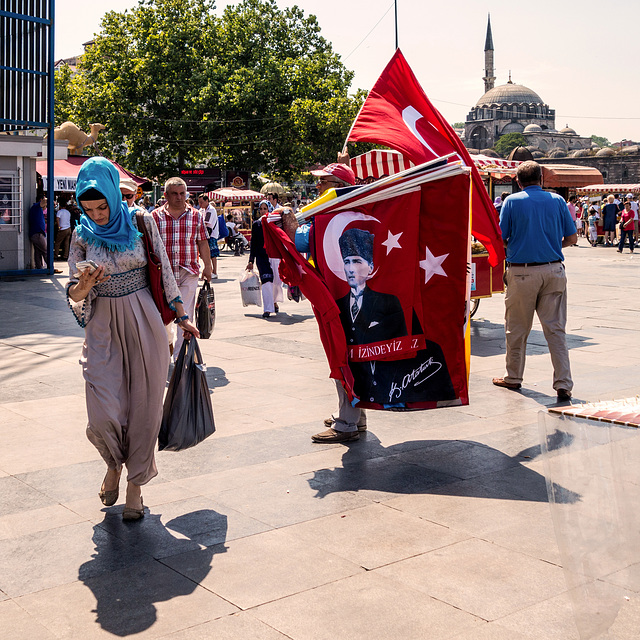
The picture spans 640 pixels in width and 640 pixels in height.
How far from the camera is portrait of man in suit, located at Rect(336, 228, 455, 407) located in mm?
5395

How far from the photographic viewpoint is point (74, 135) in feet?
94.4

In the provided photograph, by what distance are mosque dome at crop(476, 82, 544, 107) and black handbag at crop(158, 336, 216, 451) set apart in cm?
15986

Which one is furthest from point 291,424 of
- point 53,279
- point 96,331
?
point 53,279

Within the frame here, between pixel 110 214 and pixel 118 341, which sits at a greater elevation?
pixel 110 214

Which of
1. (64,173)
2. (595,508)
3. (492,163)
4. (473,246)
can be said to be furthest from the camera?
(64,173)

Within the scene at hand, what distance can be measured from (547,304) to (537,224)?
64 cm

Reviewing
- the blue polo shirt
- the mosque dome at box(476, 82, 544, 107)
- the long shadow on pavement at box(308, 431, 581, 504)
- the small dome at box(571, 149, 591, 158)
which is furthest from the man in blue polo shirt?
the mosque dome at box(476, 82, 544, 107)

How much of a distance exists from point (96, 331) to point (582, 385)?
15.3ft

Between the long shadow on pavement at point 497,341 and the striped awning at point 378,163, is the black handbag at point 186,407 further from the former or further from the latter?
the striped awning at point 378,163

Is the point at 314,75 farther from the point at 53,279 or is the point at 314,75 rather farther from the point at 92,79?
the point at 53,279

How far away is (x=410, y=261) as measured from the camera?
535 centimetres

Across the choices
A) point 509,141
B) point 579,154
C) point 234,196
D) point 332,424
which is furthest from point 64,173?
point 509,141

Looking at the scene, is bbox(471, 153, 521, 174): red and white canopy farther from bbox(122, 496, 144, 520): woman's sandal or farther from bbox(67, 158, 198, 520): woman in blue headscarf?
bbox(122, 496, 144, 520): woman's sandal

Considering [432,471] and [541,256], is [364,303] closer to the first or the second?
[432,471]
